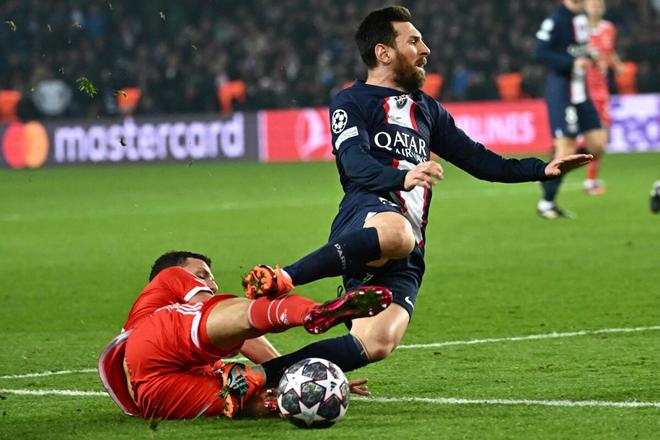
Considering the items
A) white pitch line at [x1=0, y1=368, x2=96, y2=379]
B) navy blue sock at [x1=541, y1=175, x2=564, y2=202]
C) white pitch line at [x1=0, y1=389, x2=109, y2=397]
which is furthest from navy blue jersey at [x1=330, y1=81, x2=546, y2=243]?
navy blue sock at [x1=541, y1=175, x2=564, y2=202]

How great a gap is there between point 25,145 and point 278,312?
21.8m

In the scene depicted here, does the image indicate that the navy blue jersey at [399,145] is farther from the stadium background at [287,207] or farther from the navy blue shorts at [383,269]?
the stadium background at [287,207]

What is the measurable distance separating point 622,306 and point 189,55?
22919 millimetres

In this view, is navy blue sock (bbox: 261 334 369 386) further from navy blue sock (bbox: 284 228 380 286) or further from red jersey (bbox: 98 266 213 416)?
red jersey (bbox: 98 266 213 416)

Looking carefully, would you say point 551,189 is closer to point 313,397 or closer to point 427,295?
point 427,295

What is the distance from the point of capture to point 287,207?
16750 millimetres

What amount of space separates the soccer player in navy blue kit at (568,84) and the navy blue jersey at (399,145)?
26.5ft

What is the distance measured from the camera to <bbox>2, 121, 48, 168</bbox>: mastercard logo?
85.1ft

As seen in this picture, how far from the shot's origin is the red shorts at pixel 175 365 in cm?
538

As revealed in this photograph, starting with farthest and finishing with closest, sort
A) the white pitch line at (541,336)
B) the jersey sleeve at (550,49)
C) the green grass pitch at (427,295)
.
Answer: the jersey sleeve at (550,49)
the white pitch line at (541,336)
the green grass pitch at (427,295)

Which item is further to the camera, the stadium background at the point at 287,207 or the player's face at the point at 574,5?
the player's face at the point at 574,5

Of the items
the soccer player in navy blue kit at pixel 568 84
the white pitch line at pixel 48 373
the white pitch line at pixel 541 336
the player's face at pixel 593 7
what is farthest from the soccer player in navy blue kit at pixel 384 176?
the player's face at pixel 593 7

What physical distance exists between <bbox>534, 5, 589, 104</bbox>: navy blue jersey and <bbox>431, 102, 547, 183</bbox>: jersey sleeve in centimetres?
823

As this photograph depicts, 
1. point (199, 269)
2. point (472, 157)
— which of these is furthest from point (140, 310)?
point (472, 157)
